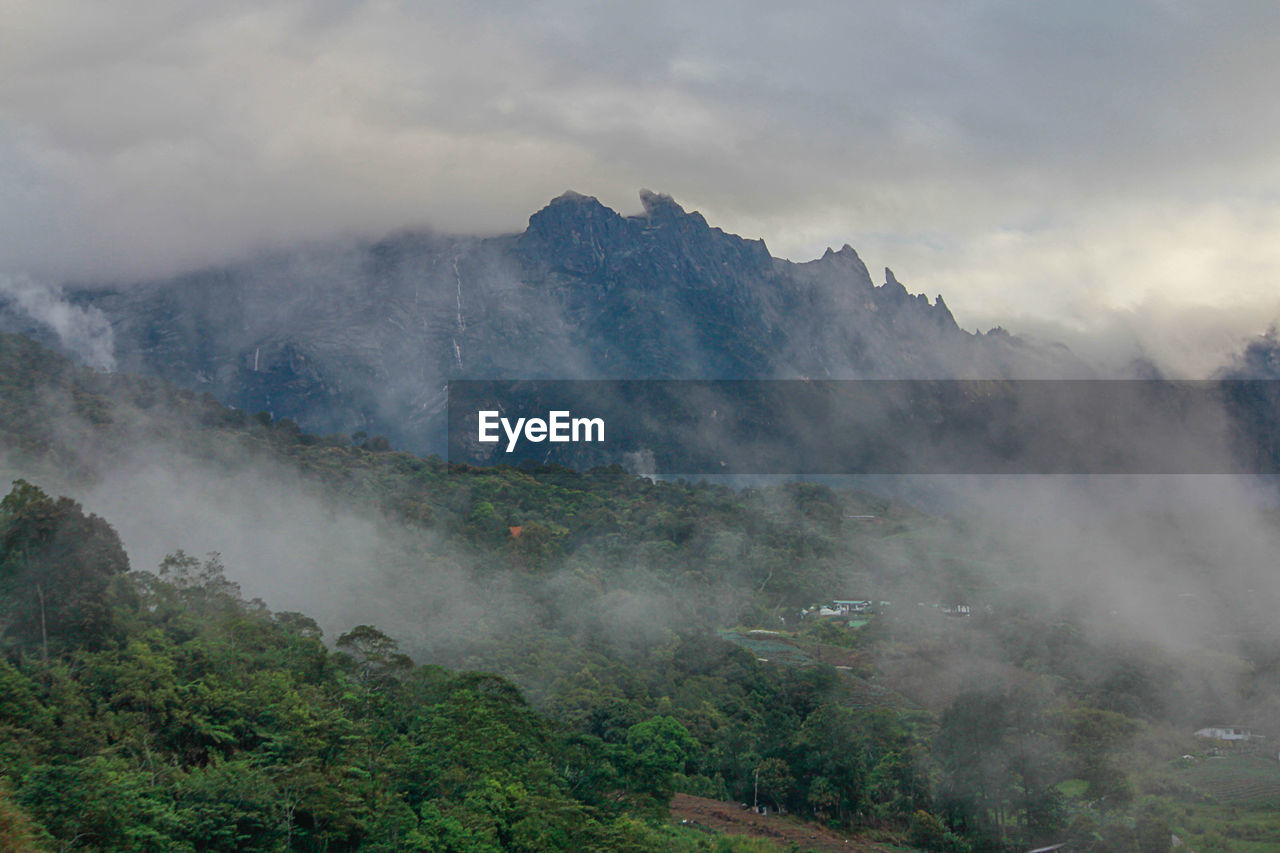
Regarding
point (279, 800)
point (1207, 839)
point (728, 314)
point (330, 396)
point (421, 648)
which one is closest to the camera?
point (279, 800)

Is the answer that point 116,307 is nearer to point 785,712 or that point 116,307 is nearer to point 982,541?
point 785,712

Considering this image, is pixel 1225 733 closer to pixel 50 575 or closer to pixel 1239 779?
pixel 1239 779

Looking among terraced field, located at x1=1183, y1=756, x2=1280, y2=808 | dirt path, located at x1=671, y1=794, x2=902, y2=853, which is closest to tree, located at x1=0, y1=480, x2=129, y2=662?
dirt path, located at x1=671, y1=794, x2=902, y2=853

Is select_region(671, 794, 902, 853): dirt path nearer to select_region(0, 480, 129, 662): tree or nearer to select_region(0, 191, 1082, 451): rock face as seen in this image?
select_region(0, 480, 129, 662): tree

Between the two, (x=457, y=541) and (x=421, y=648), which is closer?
(x=421, y=648)

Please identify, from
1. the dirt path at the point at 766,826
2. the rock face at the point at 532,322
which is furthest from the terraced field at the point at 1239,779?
the rock face at the point at 532,322

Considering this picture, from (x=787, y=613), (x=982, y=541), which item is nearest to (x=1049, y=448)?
(x=982, y=541)

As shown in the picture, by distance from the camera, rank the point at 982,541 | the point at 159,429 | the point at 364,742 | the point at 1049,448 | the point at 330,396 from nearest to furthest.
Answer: the point at 364,742 → the point at 159,429 → the point at 982,541 → the point at 330,396 → the point at 1049,448
